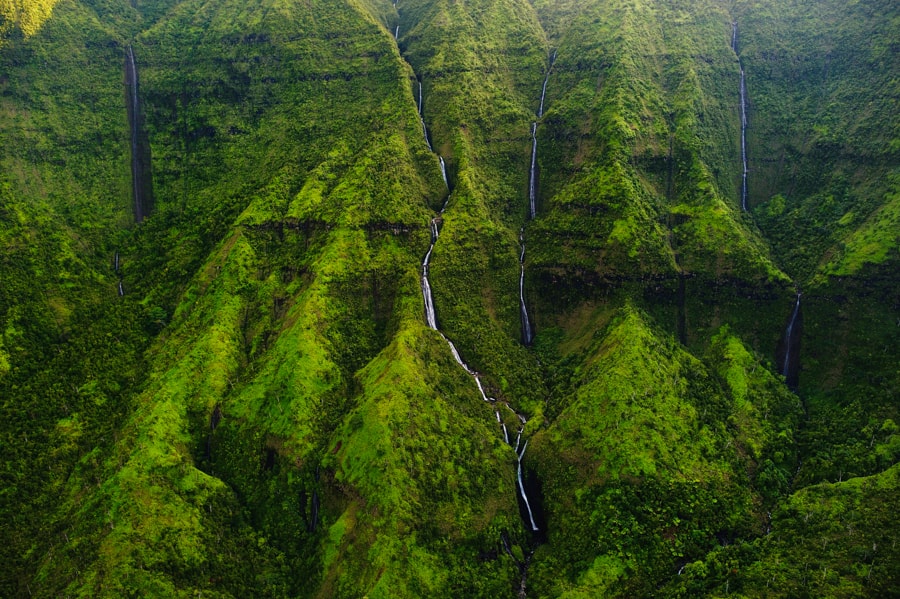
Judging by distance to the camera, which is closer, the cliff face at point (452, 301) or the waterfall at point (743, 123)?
the cliff face at point (452, 301)

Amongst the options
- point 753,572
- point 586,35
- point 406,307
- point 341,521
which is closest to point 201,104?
point 406,307

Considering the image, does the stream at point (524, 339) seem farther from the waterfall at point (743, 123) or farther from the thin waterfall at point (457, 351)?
the waterfall at point (743, 123)

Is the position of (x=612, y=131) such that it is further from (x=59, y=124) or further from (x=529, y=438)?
(x=59, y=124)

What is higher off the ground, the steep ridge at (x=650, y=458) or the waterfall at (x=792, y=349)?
the waterfall at (x=792, y=349)

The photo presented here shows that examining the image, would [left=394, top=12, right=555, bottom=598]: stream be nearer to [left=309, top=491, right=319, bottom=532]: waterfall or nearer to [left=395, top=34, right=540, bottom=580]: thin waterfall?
[left=395, top=34, right=540, bottom=580]: thin waterfall

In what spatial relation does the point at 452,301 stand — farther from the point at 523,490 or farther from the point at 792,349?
the point at 792,349

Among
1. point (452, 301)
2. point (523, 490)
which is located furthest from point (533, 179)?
point (523, 490)

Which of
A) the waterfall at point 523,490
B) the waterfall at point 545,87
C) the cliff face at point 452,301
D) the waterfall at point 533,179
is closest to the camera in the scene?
the cliff face at point 452,301

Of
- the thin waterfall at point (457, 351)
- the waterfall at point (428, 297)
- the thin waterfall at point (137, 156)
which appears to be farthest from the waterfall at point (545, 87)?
the thin waterfall at point (137, 156)
